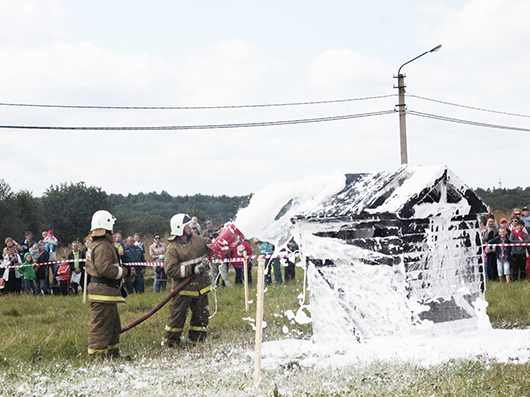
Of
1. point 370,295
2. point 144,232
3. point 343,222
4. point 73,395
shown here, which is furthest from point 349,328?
point 144,232

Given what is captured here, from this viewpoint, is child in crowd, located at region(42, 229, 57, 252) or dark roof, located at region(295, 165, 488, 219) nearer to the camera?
dark roof, located at region(295, 165, 488, 219)

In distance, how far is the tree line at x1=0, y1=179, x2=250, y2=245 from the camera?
45.3 meters

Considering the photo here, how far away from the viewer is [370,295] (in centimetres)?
804

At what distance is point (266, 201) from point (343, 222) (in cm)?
106

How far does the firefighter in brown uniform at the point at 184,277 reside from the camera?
9852 millimetres

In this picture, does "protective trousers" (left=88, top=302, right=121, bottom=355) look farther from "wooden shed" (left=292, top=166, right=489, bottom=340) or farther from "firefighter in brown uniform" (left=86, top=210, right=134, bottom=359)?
"wooden shed" (left=292, top=166, right=489, bottom=340)

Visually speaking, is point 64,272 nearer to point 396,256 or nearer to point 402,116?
point 402,116

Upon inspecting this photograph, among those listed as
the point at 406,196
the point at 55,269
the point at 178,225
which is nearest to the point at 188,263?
the point at 178,225

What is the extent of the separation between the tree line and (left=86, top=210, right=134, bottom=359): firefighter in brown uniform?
108 feet

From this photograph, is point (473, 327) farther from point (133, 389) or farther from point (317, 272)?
point (133, 389)

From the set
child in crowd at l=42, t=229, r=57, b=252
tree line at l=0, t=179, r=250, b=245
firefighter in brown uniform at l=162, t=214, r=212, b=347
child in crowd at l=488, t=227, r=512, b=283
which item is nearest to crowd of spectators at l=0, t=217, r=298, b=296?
child in crowd at l=42, t=229, r=57, b=252

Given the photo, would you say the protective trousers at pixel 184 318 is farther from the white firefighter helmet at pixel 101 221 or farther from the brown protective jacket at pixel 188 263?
the white firefighter helmet at pixel 101 221

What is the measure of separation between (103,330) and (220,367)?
204cm

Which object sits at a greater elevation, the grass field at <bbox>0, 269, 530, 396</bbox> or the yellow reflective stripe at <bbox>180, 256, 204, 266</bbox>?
the yellow reflective stripe at <bbox>180, 256, 204, 266</bbox>
